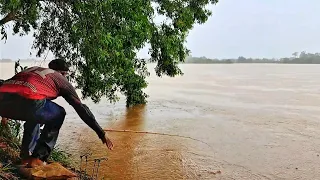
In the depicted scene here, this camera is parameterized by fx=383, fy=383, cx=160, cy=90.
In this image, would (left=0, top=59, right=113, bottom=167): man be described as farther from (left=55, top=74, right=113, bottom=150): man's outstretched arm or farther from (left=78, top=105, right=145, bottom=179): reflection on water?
(left=78, top=105, right=145, bottom=179): reflection on water

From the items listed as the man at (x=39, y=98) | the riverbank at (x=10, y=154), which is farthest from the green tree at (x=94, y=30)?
the riverbank at (x=10, y=154)

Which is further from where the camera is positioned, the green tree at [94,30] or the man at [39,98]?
the green tree at [94,30]

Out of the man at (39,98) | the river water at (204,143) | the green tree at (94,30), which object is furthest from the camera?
the river water at (204,143)

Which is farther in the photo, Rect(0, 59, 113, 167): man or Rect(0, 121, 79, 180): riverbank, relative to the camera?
Rect(0, 121, 79, 180): riverbank

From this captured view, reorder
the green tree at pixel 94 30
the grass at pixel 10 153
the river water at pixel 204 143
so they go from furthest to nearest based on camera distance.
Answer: the river water at pixel 204 143 → the green tree at pixel 94 30 → the grass at pixel 10 153

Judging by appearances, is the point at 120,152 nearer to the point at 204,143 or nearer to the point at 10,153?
the point at 204,143

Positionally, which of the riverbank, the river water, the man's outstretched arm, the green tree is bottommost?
the river water

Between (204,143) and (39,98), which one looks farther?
(204,143)

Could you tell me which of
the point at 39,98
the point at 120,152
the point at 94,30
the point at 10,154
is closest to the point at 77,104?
the point at 39,98

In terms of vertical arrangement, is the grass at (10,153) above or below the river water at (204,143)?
above

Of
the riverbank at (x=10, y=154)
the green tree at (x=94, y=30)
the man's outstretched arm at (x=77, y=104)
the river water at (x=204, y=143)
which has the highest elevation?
the green tree at (x=94, y=30)

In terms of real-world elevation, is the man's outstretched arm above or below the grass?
above

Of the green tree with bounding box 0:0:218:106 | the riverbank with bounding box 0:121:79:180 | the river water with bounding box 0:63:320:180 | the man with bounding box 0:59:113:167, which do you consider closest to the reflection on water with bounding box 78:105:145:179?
the river water with bounding box 0:63:320:180

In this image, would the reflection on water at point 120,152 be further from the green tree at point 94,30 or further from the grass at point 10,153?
the green tree at point 94,30
